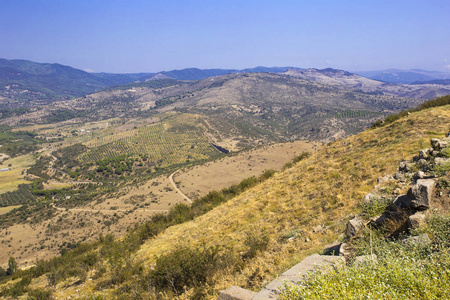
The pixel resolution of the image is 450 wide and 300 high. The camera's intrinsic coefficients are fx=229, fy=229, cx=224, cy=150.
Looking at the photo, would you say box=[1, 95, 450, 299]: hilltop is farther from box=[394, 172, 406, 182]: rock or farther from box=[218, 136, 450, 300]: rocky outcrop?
box=[218, 136, 450, 300]: rocky outcrop

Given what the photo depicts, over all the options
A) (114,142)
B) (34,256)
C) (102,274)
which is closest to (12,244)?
(34,256)

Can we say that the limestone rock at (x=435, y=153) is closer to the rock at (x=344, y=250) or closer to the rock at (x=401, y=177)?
the rock at (x=401, y=177)

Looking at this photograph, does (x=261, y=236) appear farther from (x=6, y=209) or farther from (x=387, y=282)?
(x=6, y=209)

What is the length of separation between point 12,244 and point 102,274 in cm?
5589

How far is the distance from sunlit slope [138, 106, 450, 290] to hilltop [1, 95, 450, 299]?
0.11 feet

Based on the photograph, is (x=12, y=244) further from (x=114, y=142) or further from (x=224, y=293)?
(x=114, y=142)

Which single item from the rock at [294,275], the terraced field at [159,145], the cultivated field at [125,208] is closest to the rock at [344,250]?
the rock at [294,275]

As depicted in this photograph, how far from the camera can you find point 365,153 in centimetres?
1422

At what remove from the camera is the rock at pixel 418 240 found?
4.11 metres

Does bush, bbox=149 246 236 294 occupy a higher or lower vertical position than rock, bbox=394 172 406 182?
lower

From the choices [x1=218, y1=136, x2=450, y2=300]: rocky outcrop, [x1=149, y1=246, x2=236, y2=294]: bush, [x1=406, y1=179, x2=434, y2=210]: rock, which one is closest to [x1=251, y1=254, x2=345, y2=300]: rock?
[x1=218, y1=136, x2=450, y2=300]: rocky outcrop

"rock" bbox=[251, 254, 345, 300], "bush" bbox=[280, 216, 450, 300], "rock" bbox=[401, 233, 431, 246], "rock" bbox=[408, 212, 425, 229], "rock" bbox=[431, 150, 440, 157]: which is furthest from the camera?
"rock" bbox=[431, 150, 440, 157]

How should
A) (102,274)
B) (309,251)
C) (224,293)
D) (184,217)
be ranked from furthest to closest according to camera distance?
(184,217)
(102,274)
(309,251)
(224,293)

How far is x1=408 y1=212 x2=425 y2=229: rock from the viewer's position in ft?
15.5
